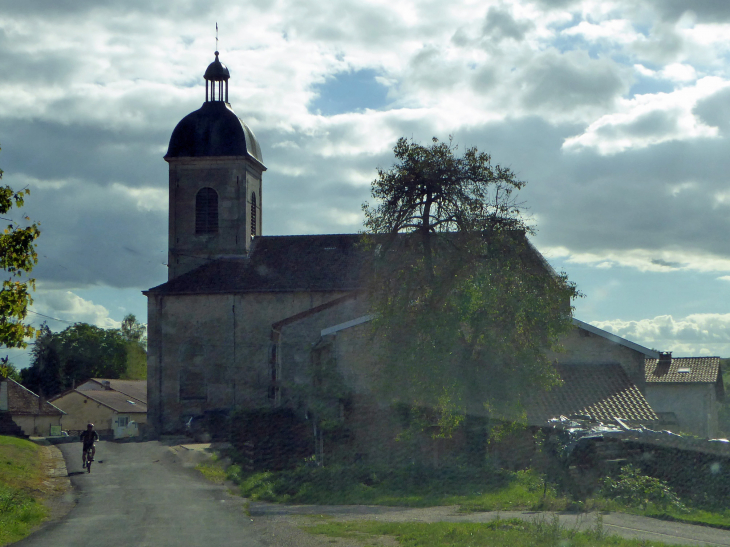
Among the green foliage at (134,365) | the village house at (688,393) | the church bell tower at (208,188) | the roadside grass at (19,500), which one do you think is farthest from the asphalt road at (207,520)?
the green foliage at (134,365)

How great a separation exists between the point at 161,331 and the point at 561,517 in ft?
87.6

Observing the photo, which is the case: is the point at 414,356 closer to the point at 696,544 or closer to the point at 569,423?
the point at 569,423

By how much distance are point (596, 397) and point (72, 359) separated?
6893 centimetres

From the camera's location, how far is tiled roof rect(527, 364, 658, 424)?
20.9m

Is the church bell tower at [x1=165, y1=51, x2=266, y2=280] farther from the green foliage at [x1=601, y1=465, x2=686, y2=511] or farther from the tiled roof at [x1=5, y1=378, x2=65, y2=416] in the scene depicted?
the green foliage at [x1=601, y1=465, x2=686, y2=511]

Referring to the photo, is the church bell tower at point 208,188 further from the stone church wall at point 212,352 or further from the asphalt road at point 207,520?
the asphalt road at point 207,520

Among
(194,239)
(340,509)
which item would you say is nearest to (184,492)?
(340,509)

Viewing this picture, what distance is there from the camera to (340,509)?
13023mm

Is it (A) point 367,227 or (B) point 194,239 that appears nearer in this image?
(A) point 367,227

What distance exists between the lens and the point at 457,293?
1827 cm

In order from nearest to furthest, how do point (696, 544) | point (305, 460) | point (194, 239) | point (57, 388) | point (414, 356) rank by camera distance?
point (696, 544), point (414, 356), point (305, 460), point (194, 239), point (57, 388)

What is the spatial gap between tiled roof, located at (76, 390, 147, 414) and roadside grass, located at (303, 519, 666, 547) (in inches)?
1995

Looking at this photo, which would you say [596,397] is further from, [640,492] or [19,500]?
[19,500]

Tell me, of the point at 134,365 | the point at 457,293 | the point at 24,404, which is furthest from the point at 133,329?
the point at 457,293
